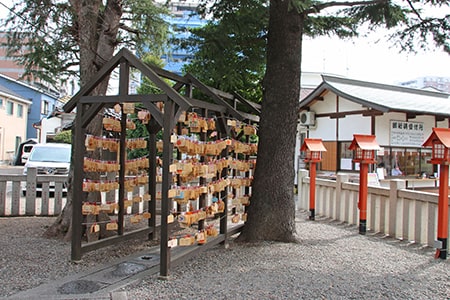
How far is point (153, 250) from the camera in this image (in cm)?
655

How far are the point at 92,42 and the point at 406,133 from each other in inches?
460

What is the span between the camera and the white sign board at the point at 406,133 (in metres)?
14.6

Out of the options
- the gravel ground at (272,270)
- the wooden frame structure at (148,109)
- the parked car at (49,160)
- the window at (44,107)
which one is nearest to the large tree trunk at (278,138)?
the gravel ground at (272,270)

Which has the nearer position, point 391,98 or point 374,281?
point 374,281

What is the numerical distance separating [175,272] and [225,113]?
8.91ft

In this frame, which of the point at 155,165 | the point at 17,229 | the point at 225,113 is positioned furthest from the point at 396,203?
the point at 17,229

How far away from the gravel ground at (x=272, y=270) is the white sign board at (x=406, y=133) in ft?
25.4

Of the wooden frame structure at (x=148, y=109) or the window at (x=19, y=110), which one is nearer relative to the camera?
the wooden frame structure at (x=148, y=109)

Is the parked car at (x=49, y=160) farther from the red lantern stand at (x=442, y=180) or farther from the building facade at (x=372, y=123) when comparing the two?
the red lantern stand at (x=442, y=180)

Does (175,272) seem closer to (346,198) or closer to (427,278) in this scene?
(427,278)

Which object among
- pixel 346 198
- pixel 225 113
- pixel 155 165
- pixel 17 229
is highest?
pixel 225 113

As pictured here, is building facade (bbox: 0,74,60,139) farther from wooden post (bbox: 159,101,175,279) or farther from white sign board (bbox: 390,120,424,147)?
wooden post (bbox: 159,101,175,279)

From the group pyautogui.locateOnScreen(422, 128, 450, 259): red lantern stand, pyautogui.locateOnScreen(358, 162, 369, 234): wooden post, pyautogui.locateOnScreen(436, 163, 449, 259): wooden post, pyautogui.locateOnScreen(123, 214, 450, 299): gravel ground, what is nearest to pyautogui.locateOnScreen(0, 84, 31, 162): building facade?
pyautogui.locateOnScreen(358, 162, 369, 234): wooden post

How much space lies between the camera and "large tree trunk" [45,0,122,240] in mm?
7468
